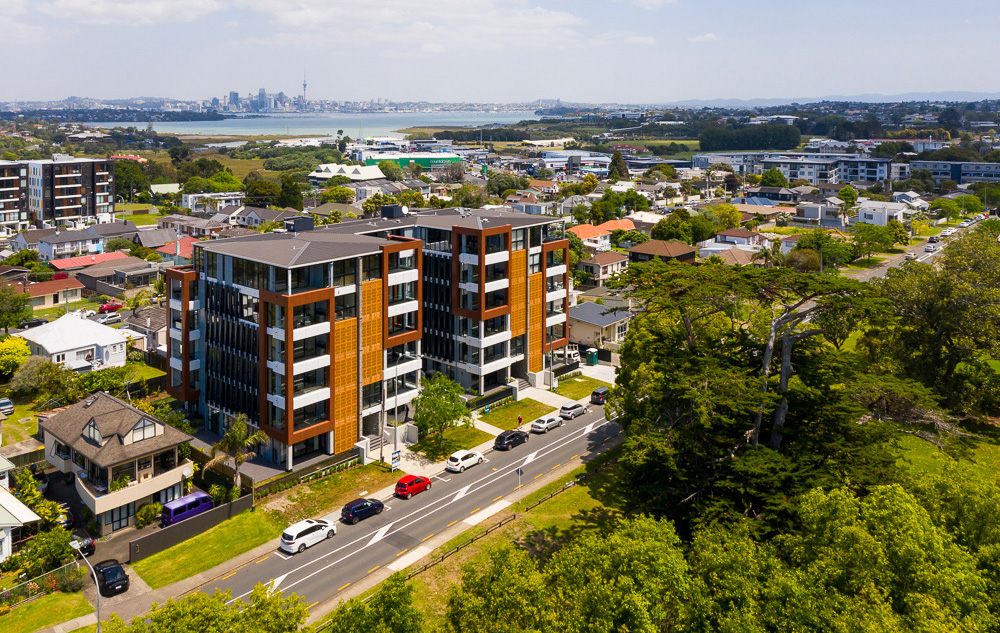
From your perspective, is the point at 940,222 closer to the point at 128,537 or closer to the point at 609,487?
the point at 609,487

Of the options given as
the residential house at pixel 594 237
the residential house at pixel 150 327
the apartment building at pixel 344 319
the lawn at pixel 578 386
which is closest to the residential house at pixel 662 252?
the residential house at pixel 594 237

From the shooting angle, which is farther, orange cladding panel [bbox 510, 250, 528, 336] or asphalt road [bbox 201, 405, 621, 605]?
orange cladding panel [bbox 510, 250, 528, 336]

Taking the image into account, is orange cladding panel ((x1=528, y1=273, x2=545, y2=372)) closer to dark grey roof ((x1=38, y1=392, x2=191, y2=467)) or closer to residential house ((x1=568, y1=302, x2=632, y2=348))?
residential house ((x1=568, y1=302, x2=632, y2=348))

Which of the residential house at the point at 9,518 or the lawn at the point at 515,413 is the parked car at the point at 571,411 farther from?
the residential house at the point at 9,518

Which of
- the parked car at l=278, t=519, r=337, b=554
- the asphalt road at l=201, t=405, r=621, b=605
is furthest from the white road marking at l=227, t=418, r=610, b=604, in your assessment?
the parked car at l=278, t=519, r=337, b=554

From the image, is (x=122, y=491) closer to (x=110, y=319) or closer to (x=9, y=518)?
(x=9, y=518)

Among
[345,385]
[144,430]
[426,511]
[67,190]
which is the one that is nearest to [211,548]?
[144,430]
